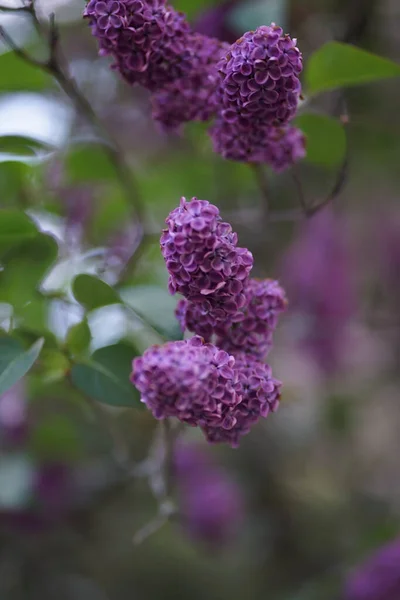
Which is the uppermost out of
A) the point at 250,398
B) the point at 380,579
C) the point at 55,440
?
the point at 250,398

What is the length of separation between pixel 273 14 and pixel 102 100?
2.43 ft

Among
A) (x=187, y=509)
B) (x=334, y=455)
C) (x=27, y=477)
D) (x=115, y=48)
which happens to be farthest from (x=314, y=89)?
(x=334, y=455)

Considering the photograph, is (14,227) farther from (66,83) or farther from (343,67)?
(343,67)

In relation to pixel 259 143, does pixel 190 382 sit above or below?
below

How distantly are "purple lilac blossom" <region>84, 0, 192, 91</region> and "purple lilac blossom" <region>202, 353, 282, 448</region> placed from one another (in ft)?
0.78

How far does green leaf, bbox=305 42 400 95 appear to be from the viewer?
2.15ft

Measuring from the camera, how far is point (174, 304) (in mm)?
558

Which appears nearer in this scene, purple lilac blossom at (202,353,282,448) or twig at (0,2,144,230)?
purple lilac blossom at (202,353,282,448)

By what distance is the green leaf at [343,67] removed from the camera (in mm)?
656

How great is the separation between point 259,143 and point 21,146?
0.97ft

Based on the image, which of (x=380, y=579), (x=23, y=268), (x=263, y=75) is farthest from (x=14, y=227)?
(x=380, y=579)

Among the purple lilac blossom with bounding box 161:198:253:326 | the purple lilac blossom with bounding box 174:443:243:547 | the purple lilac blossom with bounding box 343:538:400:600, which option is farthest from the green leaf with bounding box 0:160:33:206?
the purple lilac blossom with bounding box 343:538:400:600

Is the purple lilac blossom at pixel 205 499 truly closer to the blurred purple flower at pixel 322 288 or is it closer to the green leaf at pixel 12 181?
the blurred purple flower at pixel 322 288

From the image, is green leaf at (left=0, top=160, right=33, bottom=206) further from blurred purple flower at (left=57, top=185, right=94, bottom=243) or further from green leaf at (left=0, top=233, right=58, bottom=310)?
green leaf at (left=0, top=233, right=58, bottom=310)
